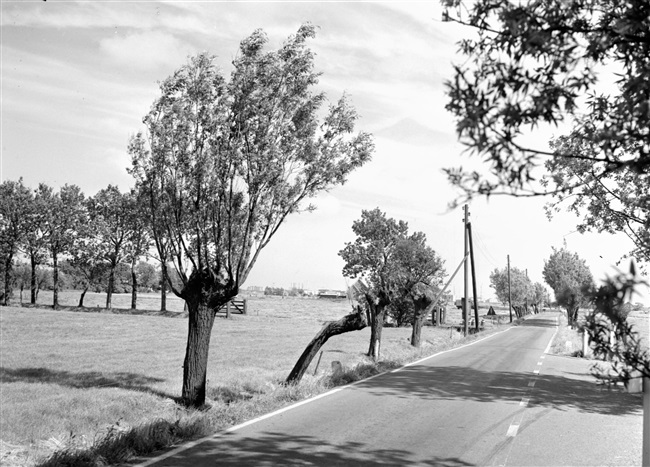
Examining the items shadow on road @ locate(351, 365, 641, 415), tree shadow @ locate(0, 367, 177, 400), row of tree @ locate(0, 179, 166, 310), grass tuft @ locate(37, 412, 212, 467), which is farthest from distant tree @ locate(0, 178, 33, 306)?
grass tuft @ locate(37, 412, 212, 467)

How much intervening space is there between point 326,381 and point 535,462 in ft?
26.3

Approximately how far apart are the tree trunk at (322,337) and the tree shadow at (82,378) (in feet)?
11.0

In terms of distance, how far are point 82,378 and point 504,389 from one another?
1193 centimetres

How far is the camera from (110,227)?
65.4 m

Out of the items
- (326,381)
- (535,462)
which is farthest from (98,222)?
(535,462)

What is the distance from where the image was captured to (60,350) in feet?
87.2

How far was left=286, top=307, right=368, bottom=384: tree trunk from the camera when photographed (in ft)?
51.8

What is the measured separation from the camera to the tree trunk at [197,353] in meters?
12.4

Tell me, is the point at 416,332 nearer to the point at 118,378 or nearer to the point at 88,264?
the point at 118,378

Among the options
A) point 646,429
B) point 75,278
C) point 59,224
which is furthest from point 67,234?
point 646,429

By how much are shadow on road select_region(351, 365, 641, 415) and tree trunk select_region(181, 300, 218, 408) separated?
161 inches

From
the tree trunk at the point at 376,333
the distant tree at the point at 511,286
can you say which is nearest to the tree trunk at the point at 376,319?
the tree trunk at the point at 376,333

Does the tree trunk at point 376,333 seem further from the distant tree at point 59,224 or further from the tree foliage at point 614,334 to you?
the distant tree at point 59,224

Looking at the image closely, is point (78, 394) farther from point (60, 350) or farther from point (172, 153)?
point (60, 350)
